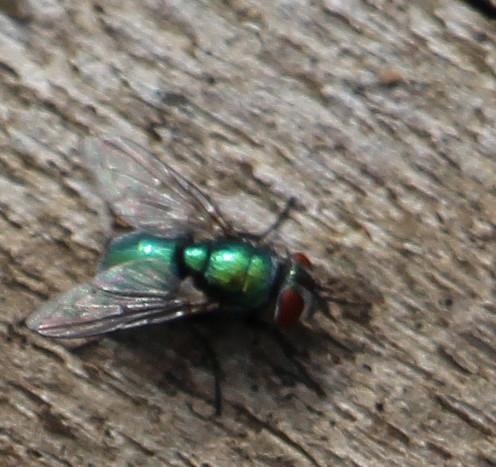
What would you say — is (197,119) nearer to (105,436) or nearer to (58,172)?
(58,172)

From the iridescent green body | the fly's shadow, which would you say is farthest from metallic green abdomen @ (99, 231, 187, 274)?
the fly's shadow

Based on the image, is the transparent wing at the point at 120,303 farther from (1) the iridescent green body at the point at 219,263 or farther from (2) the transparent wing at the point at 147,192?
(2) the transparent wing at the point at 147,192

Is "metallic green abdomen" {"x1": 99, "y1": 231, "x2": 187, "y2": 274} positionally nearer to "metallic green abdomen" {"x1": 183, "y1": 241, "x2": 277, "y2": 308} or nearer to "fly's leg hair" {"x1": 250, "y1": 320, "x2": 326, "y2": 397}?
"metallic green abdomen" {"x1": 183, "y1": 241, "x2": 277, "y2": 308}

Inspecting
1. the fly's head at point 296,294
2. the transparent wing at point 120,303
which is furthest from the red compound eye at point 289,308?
the transparent wing at point 120,303

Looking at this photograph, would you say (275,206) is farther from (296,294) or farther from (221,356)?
(221,356)

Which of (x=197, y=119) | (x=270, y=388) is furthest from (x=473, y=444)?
(x=197, y=119)

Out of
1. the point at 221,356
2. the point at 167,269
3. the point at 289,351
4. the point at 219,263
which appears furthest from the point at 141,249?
the point at 289,351
